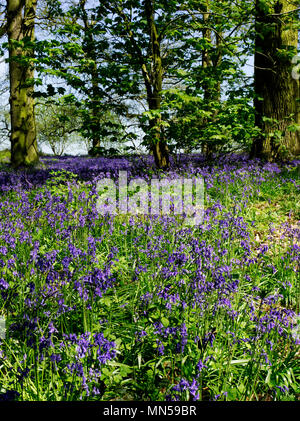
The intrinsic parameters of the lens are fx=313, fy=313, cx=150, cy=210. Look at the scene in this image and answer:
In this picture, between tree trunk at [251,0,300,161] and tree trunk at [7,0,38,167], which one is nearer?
tree trunk at [251,0,300,161]

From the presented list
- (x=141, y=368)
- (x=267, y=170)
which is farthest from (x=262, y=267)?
(x=267, y=170)

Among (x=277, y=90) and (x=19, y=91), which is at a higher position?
(x=19, y=91)

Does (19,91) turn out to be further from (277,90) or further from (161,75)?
(277,90)

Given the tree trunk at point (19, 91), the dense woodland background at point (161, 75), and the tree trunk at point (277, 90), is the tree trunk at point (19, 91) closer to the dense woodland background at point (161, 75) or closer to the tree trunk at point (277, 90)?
the dense woodland background at point (161, 75)

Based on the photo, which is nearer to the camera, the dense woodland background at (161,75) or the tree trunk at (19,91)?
the dense woodland background at (161,75)

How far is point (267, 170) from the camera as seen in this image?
7.73m

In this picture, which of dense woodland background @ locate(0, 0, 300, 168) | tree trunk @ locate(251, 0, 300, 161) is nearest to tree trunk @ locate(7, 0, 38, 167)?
dense woodland background @ locate(0, 0, 300, 168)

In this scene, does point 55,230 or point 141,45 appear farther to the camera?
point 141,45

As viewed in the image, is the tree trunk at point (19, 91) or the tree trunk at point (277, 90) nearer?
the tree trunk at point (277, 90)

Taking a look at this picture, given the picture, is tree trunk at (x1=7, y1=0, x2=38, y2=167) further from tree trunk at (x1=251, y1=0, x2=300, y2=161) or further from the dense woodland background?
tree trunk at (x1=251, y1=0, x2=300, y2=161)

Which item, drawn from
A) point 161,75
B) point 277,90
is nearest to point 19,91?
point 161,75

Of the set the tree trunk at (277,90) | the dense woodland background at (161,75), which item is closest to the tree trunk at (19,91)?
the dense woodland background at (161,75)

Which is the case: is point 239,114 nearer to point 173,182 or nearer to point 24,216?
point 173,182
